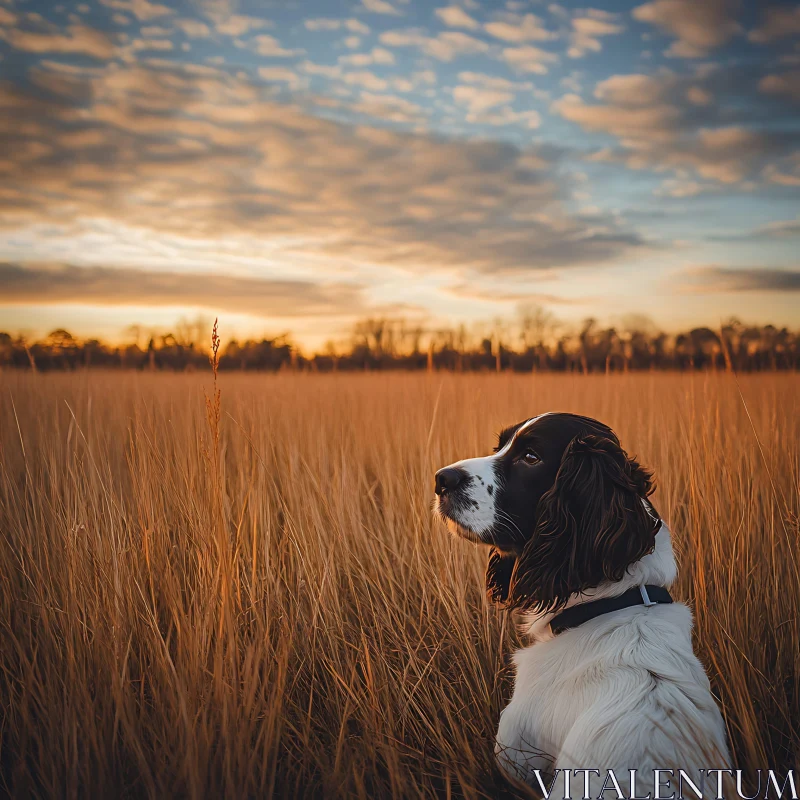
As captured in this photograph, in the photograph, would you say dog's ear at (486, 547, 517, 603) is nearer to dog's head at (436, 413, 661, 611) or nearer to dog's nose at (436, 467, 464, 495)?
dog's head at (436, 413, 661, 611)

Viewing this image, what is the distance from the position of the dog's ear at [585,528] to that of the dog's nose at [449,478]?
0.99 ft

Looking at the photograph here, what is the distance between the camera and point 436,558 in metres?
2.86

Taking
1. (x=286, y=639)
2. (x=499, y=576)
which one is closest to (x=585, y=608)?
(x=499, y=576)

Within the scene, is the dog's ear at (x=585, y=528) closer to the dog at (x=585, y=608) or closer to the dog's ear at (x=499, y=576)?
the dog at (x=585, y=608)

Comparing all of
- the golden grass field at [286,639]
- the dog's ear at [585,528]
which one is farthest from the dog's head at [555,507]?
the golden grass field at [286,639]

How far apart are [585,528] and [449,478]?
1.59ft

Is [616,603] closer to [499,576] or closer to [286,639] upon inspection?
[499,576]

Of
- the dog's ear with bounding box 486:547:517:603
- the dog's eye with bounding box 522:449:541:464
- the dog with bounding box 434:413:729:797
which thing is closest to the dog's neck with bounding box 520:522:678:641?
the dog with bounding box 434:413:729:797

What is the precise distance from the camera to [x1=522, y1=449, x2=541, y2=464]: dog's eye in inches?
79.8

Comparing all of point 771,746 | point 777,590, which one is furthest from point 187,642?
point 777,590

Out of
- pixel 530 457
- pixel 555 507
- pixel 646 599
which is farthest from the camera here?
pixel 530 457

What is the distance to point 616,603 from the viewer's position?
176cm

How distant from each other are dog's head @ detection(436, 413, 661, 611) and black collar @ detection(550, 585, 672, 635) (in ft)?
0.20

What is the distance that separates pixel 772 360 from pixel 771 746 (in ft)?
12.8
